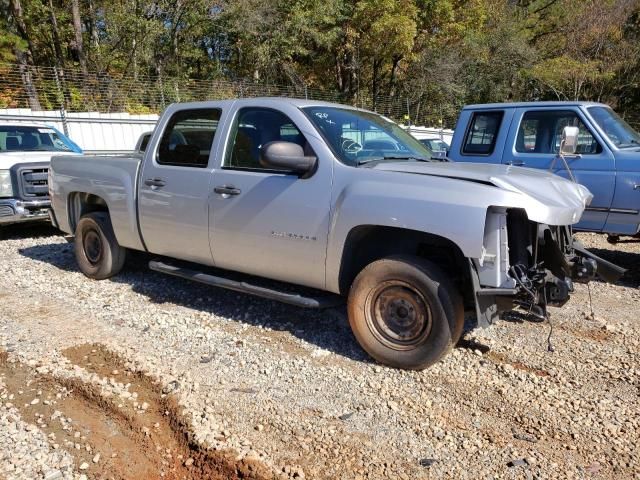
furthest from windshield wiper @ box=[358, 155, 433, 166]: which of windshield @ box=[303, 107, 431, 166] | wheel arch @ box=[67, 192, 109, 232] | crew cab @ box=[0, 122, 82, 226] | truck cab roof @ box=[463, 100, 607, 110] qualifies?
crew cab @ box=[0, 122, 82, 226]

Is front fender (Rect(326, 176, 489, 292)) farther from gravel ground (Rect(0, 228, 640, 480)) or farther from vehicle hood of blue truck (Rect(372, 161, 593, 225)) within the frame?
gravel ground (Rect(0, 228, 640, 480))

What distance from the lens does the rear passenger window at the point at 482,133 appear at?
6930mm

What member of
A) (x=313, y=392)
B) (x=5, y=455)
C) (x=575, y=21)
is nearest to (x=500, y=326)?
(x=313, y=392)

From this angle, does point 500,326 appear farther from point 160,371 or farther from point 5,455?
point 5,455

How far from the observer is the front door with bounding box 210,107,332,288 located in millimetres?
3939

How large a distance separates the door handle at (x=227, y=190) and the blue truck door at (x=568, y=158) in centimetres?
399

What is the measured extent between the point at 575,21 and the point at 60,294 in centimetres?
3516

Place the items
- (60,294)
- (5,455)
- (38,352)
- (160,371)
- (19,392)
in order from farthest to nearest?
(60,294)
(38,352)
(160,371)
(19,392)
(5,455)

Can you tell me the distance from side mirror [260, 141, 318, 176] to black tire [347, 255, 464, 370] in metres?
0.89

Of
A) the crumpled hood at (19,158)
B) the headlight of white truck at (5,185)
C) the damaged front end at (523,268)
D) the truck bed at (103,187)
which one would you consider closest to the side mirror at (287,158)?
the damaged front end at (523,268)

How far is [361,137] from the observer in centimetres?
431

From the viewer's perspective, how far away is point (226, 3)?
82.5ft

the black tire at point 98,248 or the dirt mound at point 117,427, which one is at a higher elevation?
the black tire at point 98,248

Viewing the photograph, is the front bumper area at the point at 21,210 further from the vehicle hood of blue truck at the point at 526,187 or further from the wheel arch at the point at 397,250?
the vehicle hood of blue truck at the point at 526,187
